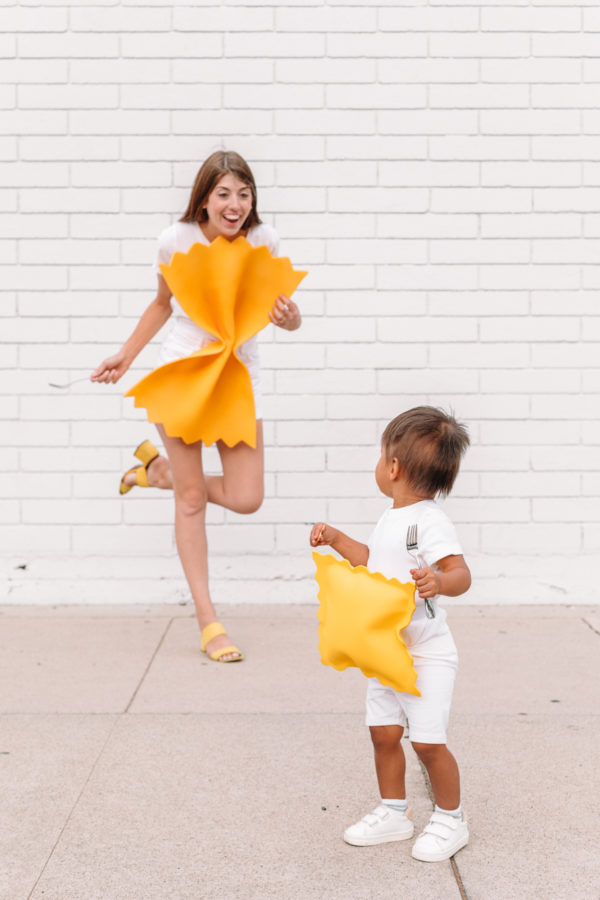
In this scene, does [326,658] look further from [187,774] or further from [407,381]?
[407,381]

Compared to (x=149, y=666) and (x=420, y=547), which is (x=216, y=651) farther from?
(x=420, y=547)

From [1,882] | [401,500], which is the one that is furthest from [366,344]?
[1,882]

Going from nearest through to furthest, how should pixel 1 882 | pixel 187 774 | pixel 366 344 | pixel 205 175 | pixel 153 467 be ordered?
pixel 1 882 < pixel 187 774 < pixel 205 175 < pixel 153 467 < pixel 366 344

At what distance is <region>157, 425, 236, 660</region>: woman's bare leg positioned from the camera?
4.38 m

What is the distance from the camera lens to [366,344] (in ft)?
17.3

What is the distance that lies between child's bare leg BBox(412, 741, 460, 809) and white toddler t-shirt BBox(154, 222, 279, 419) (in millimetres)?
2068

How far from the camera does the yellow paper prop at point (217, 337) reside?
408 centimetres

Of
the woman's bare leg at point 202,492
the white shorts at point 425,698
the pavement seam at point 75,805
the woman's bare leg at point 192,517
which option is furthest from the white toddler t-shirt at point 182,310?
the white shorts at point 425,698

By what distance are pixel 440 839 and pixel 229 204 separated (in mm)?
2523

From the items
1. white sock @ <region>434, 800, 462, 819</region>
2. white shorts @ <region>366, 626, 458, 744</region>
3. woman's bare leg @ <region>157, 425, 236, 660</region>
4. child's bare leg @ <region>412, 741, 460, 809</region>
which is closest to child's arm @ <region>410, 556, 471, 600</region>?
white shorts @ <region>366, 626, 458, 744</region>

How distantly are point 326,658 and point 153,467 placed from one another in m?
2.30

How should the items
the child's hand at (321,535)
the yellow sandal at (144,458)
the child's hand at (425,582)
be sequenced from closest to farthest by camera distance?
the child's hand at (425,582)
the child's hand at (321,535)
the yellow sandal at (144,458)

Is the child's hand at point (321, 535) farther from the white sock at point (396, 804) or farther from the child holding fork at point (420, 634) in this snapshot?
the white sock at point (396, 804)

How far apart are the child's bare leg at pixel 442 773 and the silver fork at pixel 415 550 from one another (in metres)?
0.32
